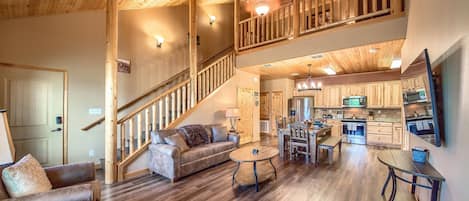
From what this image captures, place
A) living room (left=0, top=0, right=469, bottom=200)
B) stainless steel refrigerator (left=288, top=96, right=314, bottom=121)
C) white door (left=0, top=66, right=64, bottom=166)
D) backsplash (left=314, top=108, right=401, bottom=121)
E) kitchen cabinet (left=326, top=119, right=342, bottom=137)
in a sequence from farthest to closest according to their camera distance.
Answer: stainless steel refrigerator (left=288, top=96, right=314, bottom=121)
kitchen cabinet (left=326, top=119, right=342, bottom=137)
backsplash (left=314, top=108, right=401, bottom=121)
white door (left=0, top=66, right=64, bottom=166)
living room (left=0, top=0, right=469, bottom=200)

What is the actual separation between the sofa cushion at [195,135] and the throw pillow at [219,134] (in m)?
0.22

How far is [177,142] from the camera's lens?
12.9ft

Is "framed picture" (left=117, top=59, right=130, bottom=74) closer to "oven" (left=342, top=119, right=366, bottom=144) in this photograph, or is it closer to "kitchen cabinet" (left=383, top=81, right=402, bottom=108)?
"oven" (left=342, top=119, right=366, bottom=144)

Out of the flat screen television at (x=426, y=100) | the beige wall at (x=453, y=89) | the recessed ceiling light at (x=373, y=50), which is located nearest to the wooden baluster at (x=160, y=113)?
the flat screen television at (x=426, y=100)

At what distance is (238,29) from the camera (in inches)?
252

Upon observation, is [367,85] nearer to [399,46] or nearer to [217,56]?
[399,46]

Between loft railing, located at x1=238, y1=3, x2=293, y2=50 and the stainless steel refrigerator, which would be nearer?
loft railing, located at x1=238, y1=3, x2=293, y2=50

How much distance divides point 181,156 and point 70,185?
1.66 meters

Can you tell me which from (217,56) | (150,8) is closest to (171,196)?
(150,8)

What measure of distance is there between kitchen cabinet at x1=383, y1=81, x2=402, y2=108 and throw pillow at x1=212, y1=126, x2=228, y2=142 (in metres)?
5.58

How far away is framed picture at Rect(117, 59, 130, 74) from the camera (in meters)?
4.77

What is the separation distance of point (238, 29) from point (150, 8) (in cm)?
256

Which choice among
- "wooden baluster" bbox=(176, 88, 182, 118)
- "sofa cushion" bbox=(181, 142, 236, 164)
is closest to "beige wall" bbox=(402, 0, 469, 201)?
"sofa cushion" bbox=(181, 142, 236, 164)

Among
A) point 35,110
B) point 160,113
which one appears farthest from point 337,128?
point 35,110
